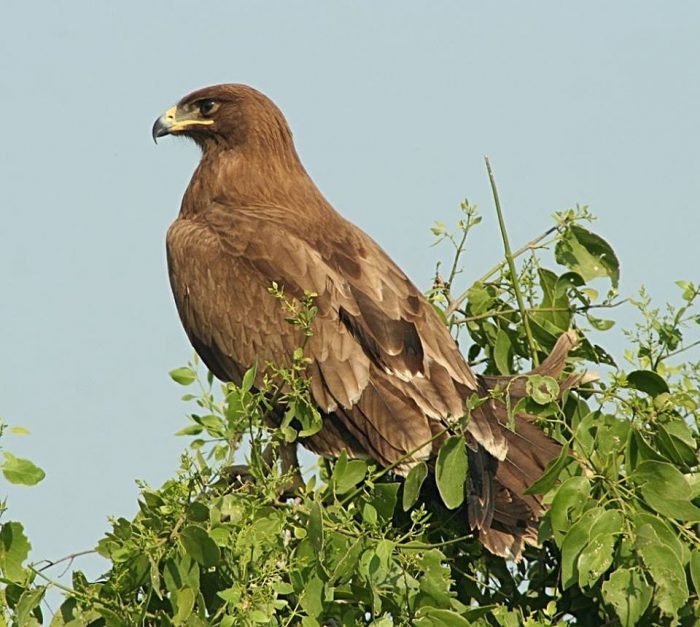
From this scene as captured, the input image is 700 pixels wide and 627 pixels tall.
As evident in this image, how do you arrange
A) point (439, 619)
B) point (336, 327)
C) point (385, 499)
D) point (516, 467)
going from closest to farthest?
1. point (439, 619)
2. point (385, 499)
3. point (516, 467)
4. point (336, 327)

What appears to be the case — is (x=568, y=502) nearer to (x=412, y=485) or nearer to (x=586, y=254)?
(x=412, y=485)

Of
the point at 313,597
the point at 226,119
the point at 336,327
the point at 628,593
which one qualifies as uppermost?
the point at 226,119

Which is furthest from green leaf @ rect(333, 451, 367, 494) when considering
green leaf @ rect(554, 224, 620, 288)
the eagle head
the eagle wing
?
the eagle head

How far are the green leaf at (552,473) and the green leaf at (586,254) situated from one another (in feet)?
6.19

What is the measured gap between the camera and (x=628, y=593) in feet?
12.4

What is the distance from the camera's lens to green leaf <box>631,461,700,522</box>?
12.4 ft

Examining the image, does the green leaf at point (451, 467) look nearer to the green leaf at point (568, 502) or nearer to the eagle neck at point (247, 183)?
the green leaf at point (568, 502)

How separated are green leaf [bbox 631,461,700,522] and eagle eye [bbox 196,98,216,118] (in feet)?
13.8

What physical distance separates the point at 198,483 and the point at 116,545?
29cm

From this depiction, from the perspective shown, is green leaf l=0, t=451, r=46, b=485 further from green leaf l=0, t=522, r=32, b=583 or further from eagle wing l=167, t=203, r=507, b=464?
eagle wing l=167, t=203, r=507, b=464

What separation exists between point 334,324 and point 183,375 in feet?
5.66

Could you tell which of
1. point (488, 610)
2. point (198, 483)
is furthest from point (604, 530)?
point (198, 483)

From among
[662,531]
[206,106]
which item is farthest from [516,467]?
[206,106]

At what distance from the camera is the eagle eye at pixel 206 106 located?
7492 mm
